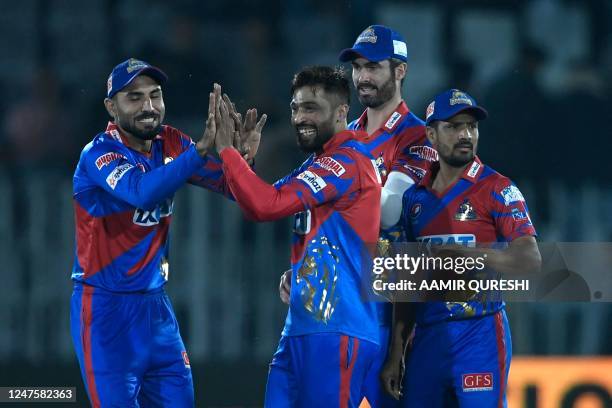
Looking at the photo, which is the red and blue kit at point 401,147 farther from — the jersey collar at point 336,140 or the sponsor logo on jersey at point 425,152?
the jersey collar at point 336,140

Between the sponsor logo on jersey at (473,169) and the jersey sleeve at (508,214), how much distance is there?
0.11m

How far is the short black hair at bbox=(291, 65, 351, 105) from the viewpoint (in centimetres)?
420

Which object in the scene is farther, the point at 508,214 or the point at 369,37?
the point at 369,37

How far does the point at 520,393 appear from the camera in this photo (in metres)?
6.53

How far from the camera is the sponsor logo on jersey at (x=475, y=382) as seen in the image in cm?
446

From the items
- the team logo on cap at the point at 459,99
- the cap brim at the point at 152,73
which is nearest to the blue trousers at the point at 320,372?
the team logo on cap at the point at 459,99

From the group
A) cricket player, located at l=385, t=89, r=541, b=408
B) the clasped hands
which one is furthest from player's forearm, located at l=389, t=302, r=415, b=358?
the clasped hands

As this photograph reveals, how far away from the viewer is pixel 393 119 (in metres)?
5.04

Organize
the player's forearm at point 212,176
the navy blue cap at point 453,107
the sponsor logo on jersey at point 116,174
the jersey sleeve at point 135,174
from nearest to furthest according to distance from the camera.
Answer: the jersey sleeve at point 135,174 < the sponsor logo on jersey at point 116,174 < the navy blue cap at point 453,107 < the player's forearm at point 212,176

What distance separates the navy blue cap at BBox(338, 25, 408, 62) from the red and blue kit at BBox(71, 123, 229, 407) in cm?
90

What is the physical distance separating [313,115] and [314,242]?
471 millimetres

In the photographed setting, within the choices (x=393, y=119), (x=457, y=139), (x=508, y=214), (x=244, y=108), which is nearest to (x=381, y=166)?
(x=393, y=119)

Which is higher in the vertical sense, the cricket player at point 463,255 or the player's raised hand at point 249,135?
the player's raised hand at point 249,135

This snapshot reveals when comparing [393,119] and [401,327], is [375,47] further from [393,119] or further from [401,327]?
[401,327]
